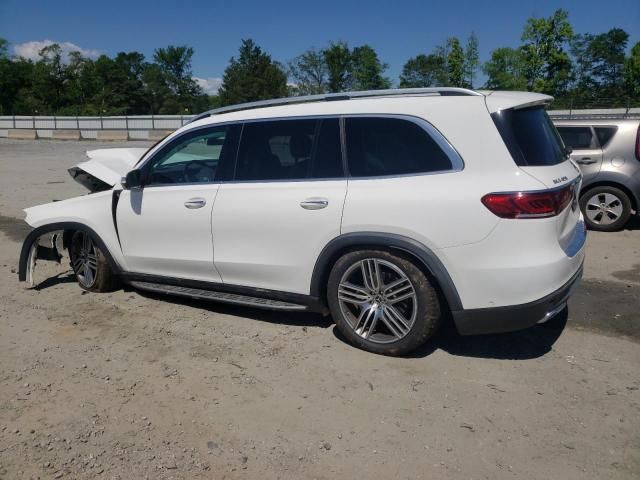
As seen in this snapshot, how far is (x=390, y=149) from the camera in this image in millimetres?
3781

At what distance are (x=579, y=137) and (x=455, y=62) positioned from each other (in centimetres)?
6103

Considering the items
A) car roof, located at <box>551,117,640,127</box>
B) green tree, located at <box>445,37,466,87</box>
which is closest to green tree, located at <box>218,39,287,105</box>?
green tree, located at <box>445,37,466,87</box>

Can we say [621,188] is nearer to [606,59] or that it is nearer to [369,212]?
[369,212]

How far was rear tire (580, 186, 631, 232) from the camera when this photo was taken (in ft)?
25.3

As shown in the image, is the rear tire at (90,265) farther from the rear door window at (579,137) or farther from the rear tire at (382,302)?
the rear door window at (579,137)

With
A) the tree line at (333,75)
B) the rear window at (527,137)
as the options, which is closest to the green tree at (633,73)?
the tree line at (333,75)

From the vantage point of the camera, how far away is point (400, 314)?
382 centimetres

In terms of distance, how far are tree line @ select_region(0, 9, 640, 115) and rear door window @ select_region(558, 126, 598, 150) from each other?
55942 millimetres

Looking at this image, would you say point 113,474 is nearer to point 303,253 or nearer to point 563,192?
point 303,253

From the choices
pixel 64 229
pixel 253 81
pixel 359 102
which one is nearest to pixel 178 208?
pixel 64 229

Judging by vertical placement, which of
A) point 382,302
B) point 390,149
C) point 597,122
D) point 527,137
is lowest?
point 382,302

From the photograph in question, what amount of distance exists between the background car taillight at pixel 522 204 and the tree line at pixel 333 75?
6141cm

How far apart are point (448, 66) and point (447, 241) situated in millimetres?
67891

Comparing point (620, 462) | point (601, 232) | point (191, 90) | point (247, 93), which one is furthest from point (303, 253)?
point (191, 90)
